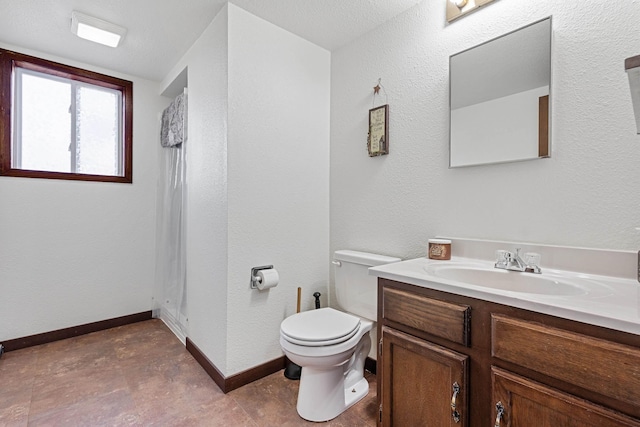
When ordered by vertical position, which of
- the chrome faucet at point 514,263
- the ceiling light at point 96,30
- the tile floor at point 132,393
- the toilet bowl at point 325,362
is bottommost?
the tile floor at point 132,393

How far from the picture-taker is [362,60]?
205 centimetres

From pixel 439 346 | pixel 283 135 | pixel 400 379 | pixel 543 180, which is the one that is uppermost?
pixel 283 135

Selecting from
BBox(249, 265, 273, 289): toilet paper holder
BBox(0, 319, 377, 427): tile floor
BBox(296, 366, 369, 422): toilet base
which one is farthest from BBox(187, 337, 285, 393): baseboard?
BBox(249, 265, 273, 289): toilet paper holder

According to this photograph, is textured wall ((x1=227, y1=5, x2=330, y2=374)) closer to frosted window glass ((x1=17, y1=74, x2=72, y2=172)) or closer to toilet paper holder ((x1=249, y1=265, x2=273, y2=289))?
toilet paper holder ((x1=249, y1=265, x2=273, y2=289))

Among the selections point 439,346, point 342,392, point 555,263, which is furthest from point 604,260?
point 342,392

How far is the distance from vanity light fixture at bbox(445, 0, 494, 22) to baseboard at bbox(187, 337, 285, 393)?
2275 mm

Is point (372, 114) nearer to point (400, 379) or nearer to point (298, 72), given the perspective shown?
point (298, 72)

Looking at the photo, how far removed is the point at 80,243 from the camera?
8.44ft

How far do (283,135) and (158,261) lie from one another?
1891 millimetres

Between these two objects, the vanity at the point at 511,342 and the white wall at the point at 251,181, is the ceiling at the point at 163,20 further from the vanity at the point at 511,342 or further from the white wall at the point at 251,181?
the vanity at the point at 511,342

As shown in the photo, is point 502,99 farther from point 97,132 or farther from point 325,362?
point 97,132

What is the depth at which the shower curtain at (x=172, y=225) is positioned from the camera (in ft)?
8.30

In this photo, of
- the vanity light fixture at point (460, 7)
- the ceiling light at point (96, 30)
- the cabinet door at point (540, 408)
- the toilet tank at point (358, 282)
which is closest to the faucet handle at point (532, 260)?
the cabinet door at point (540, 408)

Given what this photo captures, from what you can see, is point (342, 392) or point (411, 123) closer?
point (342, 392)
